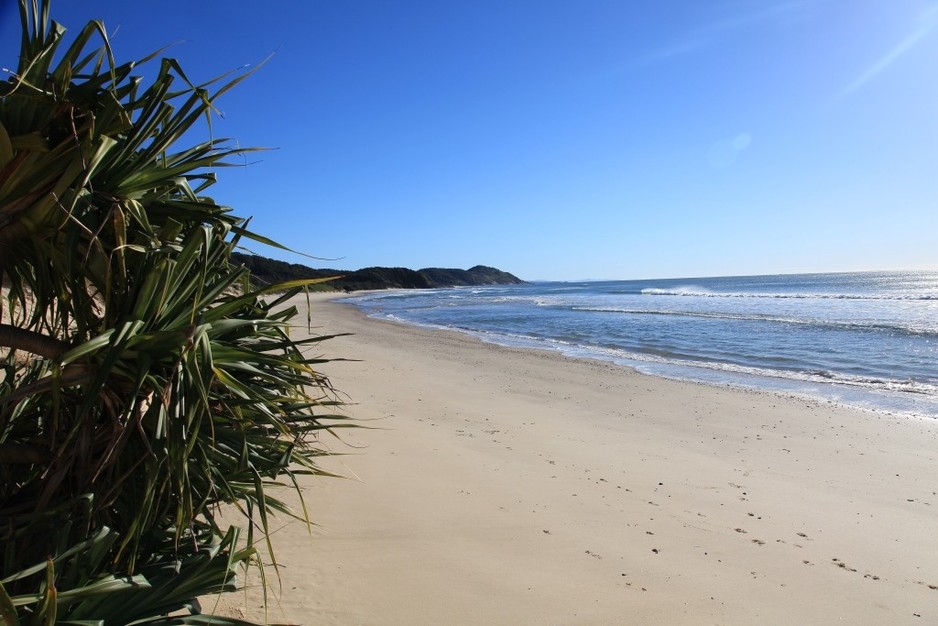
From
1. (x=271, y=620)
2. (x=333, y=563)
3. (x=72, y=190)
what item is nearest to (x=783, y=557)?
(x=333, y=563)

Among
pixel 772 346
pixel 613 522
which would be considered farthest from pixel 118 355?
pixel 772 346

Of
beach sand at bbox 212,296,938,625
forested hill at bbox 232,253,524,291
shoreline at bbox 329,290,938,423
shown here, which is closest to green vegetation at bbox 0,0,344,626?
beach sand at bbox 212,296,938,625

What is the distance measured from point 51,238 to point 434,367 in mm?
11183

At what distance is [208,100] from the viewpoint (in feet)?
7.36

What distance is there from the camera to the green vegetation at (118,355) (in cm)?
197

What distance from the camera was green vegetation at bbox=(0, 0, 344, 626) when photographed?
197cm

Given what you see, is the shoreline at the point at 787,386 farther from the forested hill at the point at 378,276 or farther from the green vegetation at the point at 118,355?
the forested hill at the point at 378,276

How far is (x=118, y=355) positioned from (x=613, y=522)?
3.74 meters

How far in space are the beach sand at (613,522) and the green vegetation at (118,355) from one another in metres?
1.08

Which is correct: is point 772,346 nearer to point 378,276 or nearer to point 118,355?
point 118,355

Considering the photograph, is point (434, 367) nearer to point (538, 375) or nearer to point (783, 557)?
point (538, 375)

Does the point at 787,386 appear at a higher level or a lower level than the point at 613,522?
lower

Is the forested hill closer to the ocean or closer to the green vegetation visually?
the ocean

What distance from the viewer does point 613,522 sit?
4.58 metres
